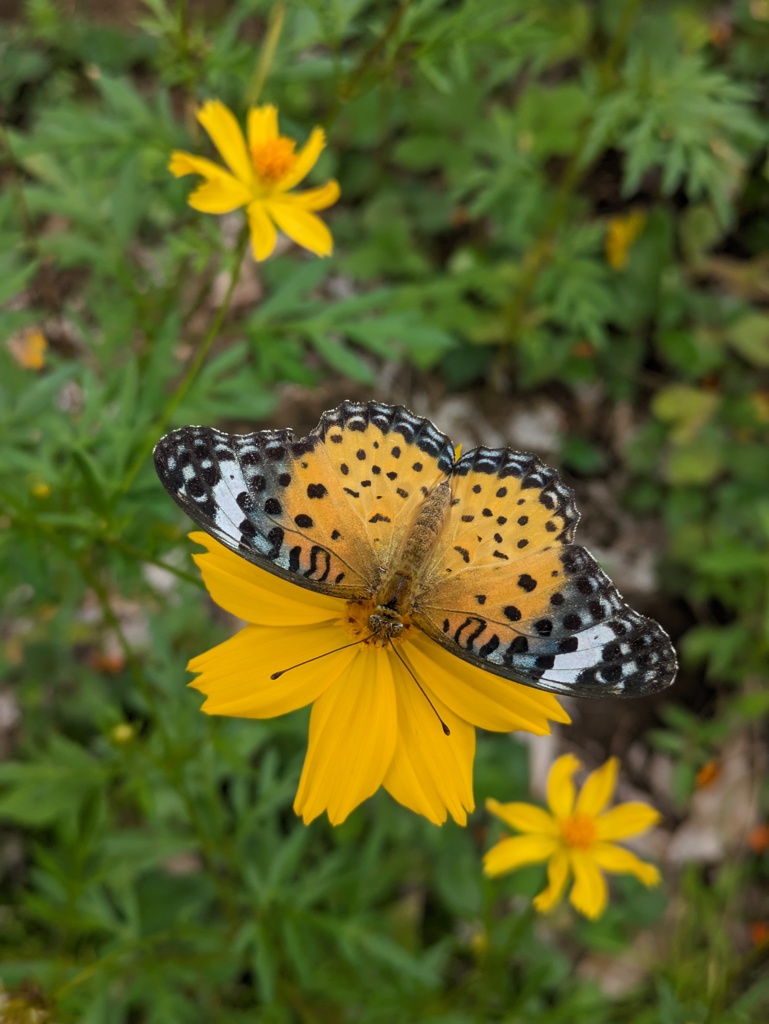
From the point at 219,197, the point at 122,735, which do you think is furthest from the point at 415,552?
the point at 219,197

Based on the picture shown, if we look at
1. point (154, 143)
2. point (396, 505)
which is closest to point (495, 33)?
point (154, 143)

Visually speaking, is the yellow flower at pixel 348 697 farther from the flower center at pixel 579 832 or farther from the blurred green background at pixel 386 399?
the flower center at pixel 579 832

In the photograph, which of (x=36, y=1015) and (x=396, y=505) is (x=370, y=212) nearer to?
(x=396, y=505)

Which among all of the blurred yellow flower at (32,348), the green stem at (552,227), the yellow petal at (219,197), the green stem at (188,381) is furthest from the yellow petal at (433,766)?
the blurred yellow flower at (32,348)

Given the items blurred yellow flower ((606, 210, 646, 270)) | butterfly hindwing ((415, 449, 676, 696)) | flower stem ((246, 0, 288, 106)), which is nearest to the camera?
butterfly hindwing ((415, 449, 676, 696))

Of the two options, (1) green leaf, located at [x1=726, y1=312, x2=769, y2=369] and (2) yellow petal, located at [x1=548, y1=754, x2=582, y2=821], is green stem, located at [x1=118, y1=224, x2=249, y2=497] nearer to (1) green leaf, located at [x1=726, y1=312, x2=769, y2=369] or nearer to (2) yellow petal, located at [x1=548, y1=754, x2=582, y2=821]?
(2) yellow petal, located at [x1=548, y1=754, x2=582, y2=821]

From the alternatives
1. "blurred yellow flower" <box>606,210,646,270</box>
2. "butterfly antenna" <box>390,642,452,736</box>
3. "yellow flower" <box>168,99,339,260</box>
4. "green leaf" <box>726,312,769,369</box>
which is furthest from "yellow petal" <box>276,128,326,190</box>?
"green leaf" <box>726,312,769,369</box>
